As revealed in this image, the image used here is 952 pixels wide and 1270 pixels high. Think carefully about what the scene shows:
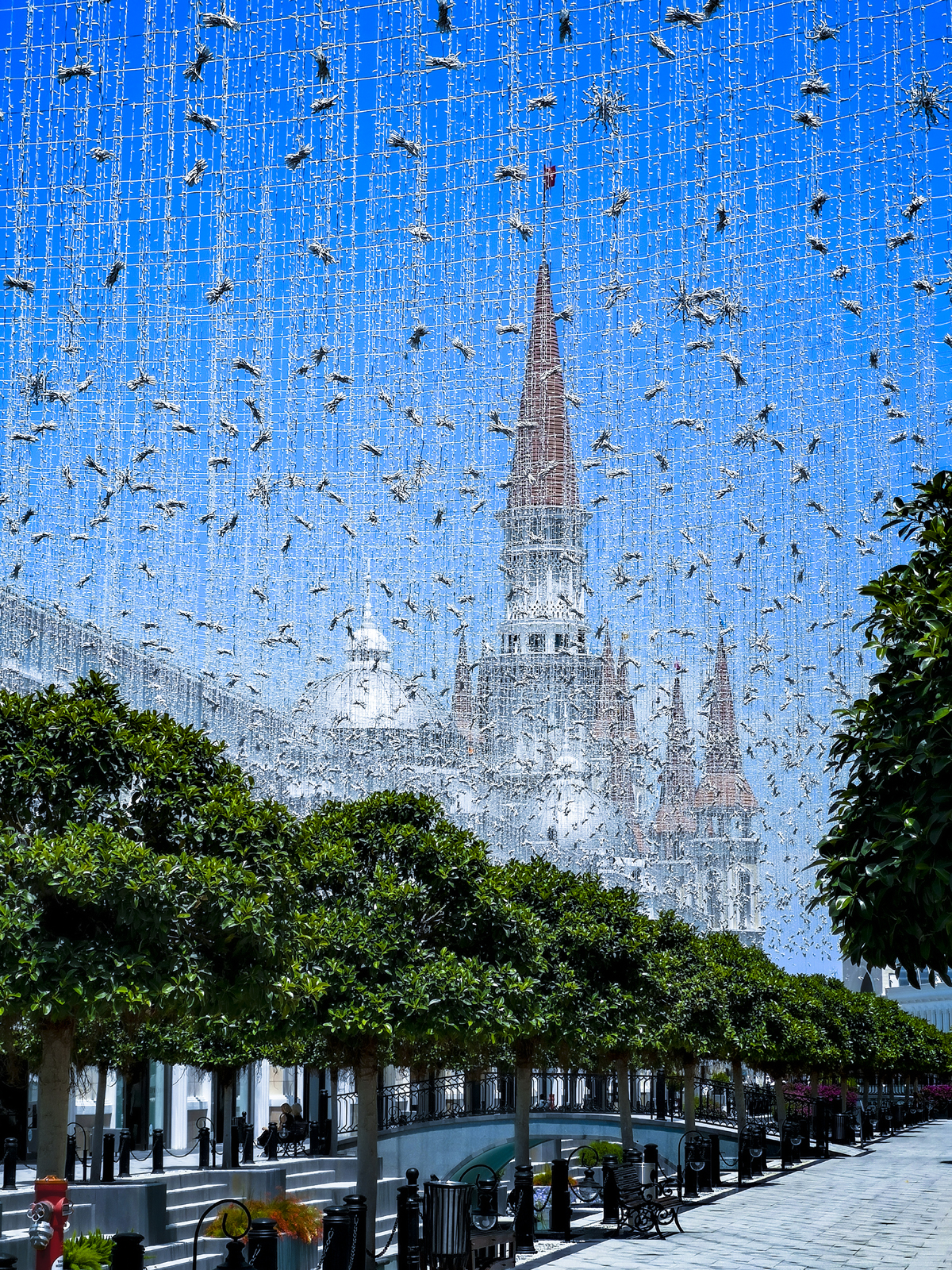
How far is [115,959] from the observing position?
13.0 meters

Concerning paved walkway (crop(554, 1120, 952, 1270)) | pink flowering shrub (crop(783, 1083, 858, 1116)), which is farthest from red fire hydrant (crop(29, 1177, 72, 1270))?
pink flowering shrub (crop(783, 1083, 858, 1116))

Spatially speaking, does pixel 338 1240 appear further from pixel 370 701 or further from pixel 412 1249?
pixel 370 701

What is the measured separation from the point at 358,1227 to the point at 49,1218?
472 centimetres

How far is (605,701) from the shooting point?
9675 cm

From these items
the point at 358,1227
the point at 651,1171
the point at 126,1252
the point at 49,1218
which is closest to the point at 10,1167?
the point at 651,1171

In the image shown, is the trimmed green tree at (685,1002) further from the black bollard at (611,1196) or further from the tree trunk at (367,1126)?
the tree trunk at (367,1126)

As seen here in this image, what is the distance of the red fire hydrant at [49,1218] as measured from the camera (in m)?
11.3

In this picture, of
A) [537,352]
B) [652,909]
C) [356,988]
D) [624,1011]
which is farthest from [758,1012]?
[652,909]

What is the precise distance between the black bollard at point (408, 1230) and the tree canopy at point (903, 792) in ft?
23.5

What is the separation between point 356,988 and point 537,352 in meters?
62.0

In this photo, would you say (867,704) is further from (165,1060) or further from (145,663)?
(145,663)

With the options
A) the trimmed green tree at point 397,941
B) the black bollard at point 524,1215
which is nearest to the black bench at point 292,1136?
the black bollard at point 524,1215

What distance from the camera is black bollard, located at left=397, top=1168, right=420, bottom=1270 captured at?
1647 centimetres

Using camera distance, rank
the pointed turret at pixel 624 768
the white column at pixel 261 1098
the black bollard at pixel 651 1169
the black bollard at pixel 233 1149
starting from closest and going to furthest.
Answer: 1. the black bollard at pixel 651 1169
2. the black bollard at pixel 233 1149
3. the white column at pixel 261 1098
4. the pointed turret at pixel 624 768
